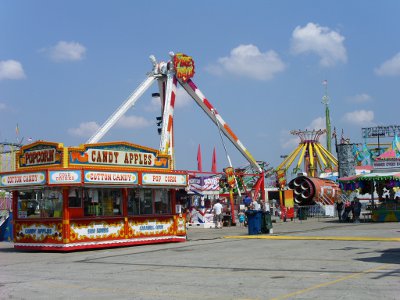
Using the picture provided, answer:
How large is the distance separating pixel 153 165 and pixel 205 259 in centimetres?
851

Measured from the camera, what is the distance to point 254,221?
83.3 feet

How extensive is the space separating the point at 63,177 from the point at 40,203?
6.40ft

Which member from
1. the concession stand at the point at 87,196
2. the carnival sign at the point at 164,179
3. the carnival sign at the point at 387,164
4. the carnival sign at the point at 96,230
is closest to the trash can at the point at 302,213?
the carnival sign at the point at 387,164

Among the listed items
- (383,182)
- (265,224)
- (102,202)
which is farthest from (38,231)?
(383,182)

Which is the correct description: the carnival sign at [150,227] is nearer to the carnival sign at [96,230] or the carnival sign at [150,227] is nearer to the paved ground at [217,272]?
the carnival sign at [96,230]

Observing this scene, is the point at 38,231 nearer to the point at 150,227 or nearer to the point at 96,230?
the point at 96,230

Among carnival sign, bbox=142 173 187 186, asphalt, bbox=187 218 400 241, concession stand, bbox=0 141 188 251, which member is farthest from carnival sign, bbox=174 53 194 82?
concession stand, bbox=0 141 188 251

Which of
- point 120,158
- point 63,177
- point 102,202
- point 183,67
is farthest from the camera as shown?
point 183,67

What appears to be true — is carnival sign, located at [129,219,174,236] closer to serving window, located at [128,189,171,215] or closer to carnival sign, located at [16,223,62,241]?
serving window, located at [128,189,171,215]

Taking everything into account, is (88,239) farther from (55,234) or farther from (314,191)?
(314,191)

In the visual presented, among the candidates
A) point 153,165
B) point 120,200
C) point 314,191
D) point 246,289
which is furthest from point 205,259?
point 314,191

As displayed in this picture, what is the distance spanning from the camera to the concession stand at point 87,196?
20016 millimetres

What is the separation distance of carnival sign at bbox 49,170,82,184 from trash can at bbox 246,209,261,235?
28.4ft

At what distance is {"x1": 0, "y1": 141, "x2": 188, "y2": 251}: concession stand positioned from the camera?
2002cm
